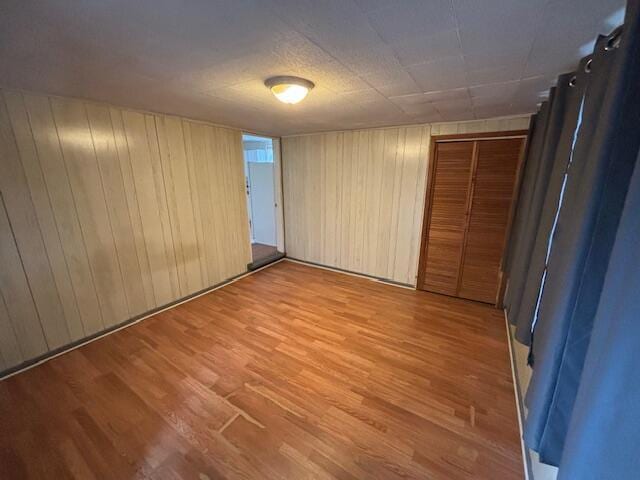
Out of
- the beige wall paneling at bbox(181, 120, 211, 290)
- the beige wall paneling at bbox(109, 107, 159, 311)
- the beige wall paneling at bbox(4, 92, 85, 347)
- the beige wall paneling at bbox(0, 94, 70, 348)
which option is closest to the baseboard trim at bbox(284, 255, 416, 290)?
the beige wall paneling at bbox(181, 120, 211, 290)

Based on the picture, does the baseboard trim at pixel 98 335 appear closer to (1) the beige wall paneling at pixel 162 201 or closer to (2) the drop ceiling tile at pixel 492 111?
(1) the beige wall paneling at pixel 162 201

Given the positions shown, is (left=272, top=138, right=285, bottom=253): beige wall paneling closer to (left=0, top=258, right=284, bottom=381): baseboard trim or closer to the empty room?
the empty room

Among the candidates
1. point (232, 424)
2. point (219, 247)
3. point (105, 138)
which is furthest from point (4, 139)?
point (232, 424)

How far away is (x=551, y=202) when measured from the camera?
4.39 ft

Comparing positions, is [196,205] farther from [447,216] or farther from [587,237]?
[587,237]

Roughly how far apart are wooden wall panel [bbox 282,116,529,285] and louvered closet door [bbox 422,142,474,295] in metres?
0.17

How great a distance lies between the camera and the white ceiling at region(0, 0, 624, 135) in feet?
3.14

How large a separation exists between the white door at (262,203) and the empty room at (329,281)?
152cm

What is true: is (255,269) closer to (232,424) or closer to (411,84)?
(232,424)

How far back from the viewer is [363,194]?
371 cm

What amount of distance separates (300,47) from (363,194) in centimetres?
259

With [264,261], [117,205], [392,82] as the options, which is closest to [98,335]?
[117,205]

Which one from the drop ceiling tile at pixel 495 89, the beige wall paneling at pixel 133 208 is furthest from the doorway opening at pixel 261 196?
the drop ceiling tile at pixel 495 89

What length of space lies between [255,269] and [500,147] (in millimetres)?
3788
